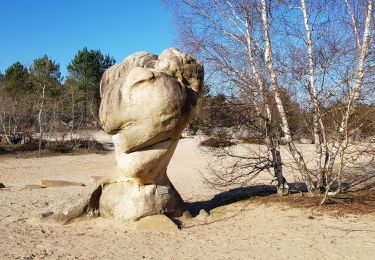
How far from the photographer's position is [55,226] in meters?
7.11

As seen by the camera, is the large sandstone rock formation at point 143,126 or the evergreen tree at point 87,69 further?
the evergreen tree at point 87,69

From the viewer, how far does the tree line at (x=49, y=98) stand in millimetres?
27438

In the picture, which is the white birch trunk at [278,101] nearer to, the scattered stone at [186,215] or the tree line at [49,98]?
the scattered stone at [186,215]

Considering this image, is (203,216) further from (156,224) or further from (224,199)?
(224,199)

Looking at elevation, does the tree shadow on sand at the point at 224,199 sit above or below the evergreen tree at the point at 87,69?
below

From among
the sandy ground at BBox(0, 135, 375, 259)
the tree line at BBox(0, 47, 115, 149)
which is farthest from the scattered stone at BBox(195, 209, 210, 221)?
the tree line at BBox(0, 47, 115, 149)

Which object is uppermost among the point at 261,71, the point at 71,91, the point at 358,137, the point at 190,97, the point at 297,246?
the point at 71,91

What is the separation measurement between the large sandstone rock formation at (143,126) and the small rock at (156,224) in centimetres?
23

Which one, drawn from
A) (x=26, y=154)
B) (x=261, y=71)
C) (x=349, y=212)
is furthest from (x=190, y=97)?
(x=26, y=154)

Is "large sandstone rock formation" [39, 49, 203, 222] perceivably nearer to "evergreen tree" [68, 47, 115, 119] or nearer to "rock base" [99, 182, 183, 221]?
"rock base" [99, 182, 183, 221]

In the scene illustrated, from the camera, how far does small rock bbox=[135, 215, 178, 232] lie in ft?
22.2

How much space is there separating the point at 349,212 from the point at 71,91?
82.6 ft

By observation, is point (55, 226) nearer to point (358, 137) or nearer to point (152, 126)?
point (152, 126)

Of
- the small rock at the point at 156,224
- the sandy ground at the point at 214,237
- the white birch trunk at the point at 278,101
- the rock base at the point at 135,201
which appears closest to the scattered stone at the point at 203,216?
the sandy ground at the point at 214,237
